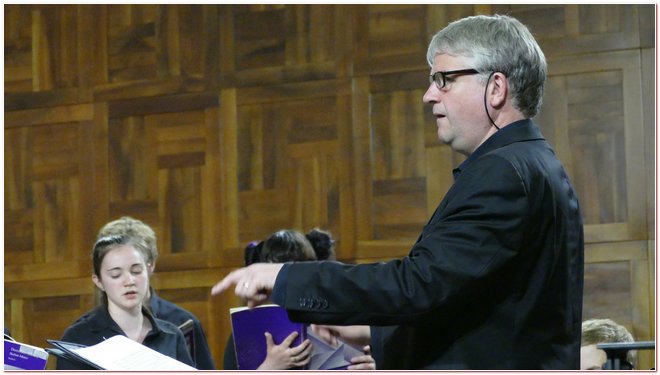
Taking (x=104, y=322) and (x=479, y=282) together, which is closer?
(x=479, y=282)

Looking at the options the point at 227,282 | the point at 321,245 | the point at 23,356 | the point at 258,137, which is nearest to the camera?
the point at 227,282

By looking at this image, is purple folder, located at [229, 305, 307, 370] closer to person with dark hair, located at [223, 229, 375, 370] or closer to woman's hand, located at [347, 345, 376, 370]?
person with dark hair, located at [223, 229, 375, 370]

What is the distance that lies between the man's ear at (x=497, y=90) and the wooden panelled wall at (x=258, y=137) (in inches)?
129

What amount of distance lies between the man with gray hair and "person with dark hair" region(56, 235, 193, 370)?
1.94 meters

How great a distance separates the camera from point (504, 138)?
2166 millimetres

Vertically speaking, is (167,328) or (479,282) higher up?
(479,282)

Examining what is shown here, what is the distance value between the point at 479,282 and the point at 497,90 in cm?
45

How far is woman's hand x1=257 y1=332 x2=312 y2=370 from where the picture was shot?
2969 millimetres

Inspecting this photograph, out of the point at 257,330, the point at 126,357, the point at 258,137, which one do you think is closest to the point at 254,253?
the point at 257,330

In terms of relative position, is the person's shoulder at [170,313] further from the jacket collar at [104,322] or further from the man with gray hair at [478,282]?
the man with gray hair at [478,282]

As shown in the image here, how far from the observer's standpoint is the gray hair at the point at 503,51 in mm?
2215

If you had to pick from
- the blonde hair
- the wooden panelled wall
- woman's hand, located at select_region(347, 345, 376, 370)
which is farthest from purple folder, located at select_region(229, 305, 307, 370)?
the wooden panelled wall

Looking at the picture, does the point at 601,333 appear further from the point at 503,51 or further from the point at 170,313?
the point at 170,313

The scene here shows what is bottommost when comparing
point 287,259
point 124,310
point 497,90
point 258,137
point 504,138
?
point 124,310
